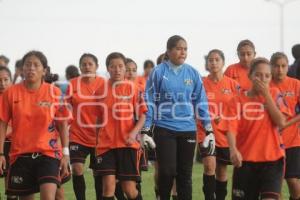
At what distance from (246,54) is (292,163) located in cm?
260

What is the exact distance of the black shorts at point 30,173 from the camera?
29.8 ft

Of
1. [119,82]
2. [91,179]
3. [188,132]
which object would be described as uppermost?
[119,82]

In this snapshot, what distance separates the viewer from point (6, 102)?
30.4 feet

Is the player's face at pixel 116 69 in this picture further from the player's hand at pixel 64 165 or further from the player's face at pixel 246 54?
the player's face at pixel 246 54

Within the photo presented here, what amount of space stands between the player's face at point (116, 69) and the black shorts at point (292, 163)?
7.60 ft

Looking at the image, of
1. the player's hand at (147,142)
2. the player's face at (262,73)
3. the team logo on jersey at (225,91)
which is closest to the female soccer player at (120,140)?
the player's hand at (147,142)

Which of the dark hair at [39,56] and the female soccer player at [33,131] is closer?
the female soccer player at [33,131]

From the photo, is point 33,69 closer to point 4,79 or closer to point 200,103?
point 4,79

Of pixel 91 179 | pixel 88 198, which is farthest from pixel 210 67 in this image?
pixel 91 179

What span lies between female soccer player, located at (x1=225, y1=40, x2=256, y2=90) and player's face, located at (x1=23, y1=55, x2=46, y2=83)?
3895 mm

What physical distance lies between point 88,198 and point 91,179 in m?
3.22

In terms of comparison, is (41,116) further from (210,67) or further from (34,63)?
(210,67)

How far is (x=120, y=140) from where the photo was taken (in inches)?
412

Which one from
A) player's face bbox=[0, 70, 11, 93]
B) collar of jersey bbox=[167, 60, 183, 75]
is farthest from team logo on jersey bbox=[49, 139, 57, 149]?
player's face bbox=[0, 70, 11, 93]
